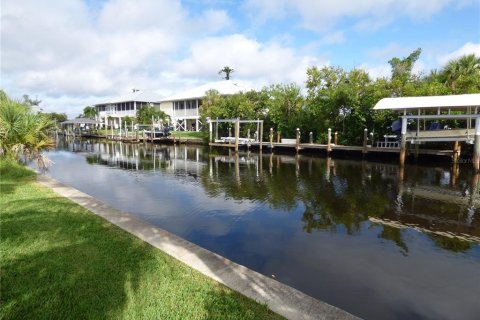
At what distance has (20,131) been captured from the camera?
14930mm

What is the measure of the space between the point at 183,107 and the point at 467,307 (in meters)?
53.2

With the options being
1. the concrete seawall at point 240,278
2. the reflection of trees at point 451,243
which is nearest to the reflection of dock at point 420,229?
the reflection of trees at point 451,243

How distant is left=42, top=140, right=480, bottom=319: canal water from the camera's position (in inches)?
258

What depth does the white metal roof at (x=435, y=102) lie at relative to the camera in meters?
19.9

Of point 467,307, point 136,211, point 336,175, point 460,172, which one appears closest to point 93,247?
point 136,211

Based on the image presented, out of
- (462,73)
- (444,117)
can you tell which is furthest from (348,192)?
(462,73)

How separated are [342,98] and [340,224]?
71.3ft

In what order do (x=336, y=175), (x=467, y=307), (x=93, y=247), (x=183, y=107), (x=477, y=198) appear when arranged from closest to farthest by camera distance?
1. (x=467, y=307)
2. (x=93, y=247)
3. (x=477, y=198)
4. (x=336, y=175)
5. (x=183, y=107)

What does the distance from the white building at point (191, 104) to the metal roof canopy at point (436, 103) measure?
29714 mm

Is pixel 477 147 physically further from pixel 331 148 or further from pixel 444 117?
pixel 331 148

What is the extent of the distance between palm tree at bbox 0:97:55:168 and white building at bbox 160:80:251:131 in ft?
115

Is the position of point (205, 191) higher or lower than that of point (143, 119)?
lower

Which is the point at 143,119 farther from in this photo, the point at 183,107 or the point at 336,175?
the point at 336,175

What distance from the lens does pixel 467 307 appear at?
5.97 m
